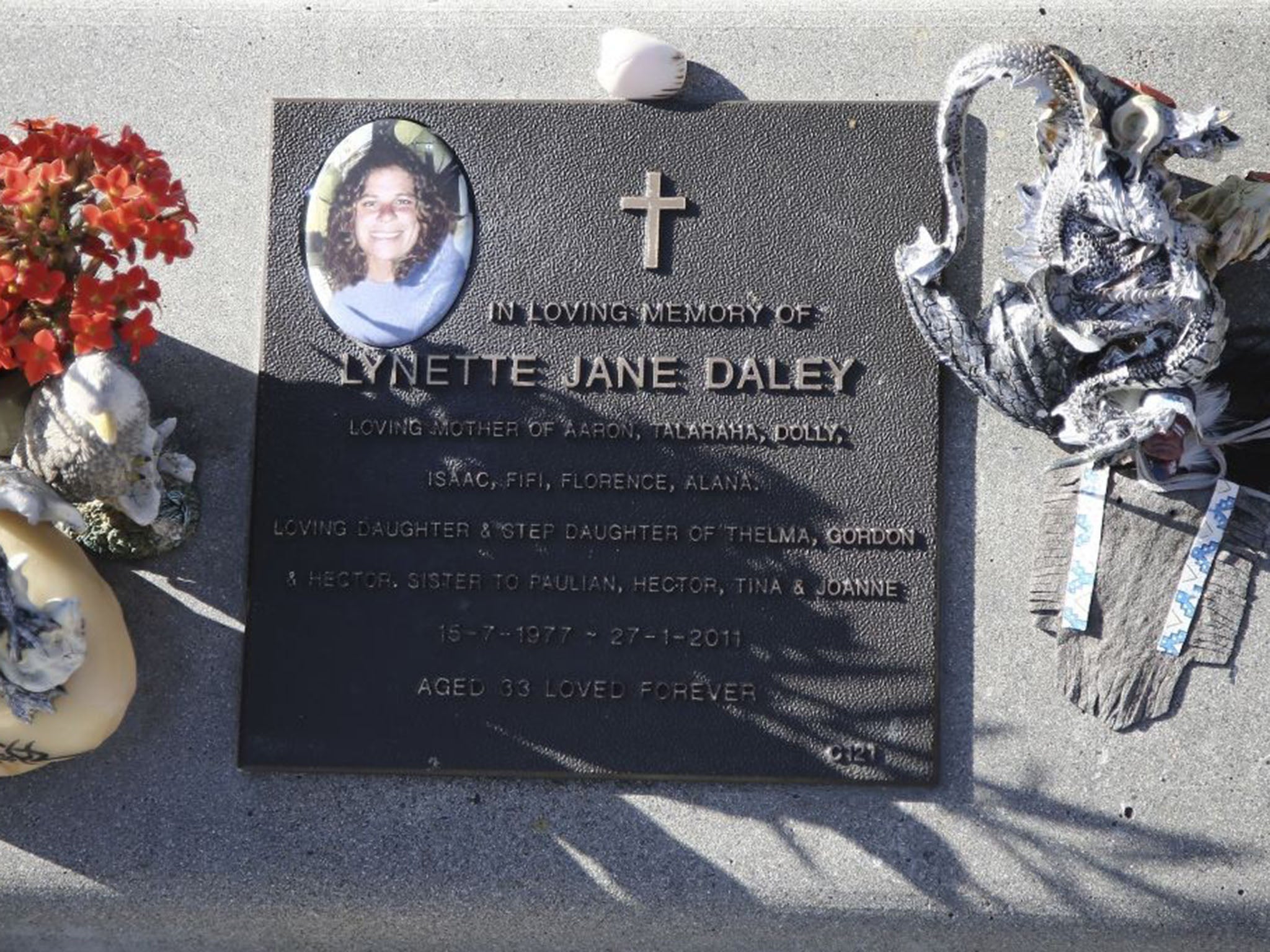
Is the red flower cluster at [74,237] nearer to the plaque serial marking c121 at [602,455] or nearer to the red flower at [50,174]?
the red flower at [50,174]

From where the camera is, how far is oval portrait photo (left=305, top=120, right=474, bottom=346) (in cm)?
401

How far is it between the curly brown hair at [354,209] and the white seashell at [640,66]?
23.5 inches

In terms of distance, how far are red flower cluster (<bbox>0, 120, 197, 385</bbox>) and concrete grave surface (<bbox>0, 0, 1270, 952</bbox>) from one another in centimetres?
53

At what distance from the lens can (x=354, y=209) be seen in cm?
405

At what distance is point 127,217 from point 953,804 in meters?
2.66

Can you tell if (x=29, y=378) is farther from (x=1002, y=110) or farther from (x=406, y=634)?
(x=1002, y=110)

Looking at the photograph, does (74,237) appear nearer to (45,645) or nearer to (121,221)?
(121,221)

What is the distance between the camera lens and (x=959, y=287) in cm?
391

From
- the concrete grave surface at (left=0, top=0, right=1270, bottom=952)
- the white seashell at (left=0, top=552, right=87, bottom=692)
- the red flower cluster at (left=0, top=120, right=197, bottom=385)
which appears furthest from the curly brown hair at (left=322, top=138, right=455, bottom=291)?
the white seashell at (left=0, top=552, right=87, bottom=692)

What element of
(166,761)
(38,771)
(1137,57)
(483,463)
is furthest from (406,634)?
(1137,57)

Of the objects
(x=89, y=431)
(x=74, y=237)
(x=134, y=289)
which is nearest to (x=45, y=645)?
(x=89, y=431)

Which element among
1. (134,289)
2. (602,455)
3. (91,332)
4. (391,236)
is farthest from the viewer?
(391,236)

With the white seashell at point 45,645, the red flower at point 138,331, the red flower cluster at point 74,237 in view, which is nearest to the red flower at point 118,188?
the red flower cluster at point 74,237

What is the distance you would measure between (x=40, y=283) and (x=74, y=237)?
161 millimetres
